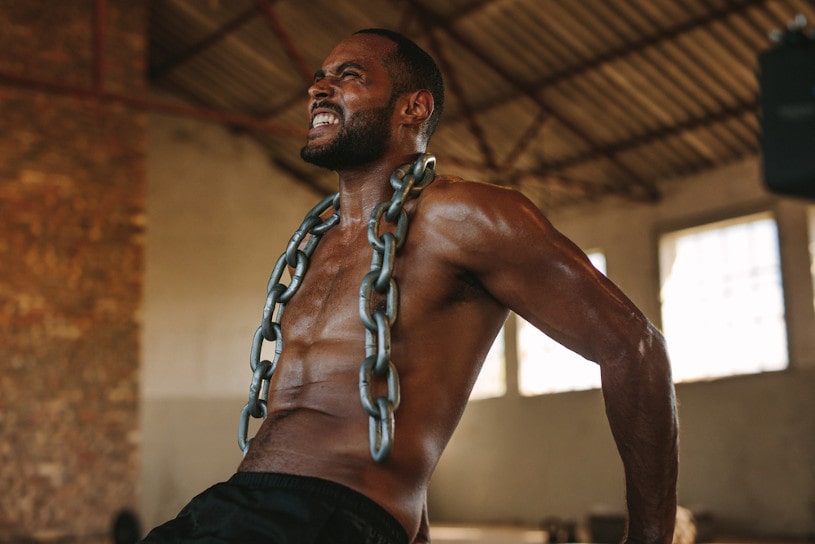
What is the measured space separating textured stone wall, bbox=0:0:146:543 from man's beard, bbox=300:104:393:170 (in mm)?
6834

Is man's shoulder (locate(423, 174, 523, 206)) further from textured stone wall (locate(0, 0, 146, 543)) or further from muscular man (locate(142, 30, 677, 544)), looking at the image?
textured stone wall (locate(0, 0, 146, 543))

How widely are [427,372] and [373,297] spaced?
0.14 metres

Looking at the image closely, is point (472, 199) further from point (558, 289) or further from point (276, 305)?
point (276, 305)

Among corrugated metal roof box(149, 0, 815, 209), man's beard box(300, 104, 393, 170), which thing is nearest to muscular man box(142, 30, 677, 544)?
man's beard box(300, 104, 393, 170)

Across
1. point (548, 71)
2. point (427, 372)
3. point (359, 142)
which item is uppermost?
point (548, 71)

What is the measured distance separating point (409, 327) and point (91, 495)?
24.8ft

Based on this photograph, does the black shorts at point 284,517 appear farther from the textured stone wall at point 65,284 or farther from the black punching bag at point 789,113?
A: the textured stone wall at point 65,284

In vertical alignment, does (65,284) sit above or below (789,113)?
above

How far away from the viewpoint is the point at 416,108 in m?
1.85

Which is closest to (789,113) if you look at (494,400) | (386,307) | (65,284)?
(386,307)

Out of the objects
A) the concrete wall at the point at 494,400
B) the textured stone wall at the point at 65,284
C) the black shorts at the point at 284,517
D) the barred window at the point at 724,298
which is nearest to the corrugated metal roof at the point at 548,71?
the concrete wall at the point at 494,400

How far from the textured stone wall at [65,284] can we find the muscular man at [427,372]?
23.1 ft

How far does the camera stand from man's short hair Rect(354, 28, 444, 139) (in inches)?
73.0

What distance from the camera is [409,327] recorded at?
1588 mm
